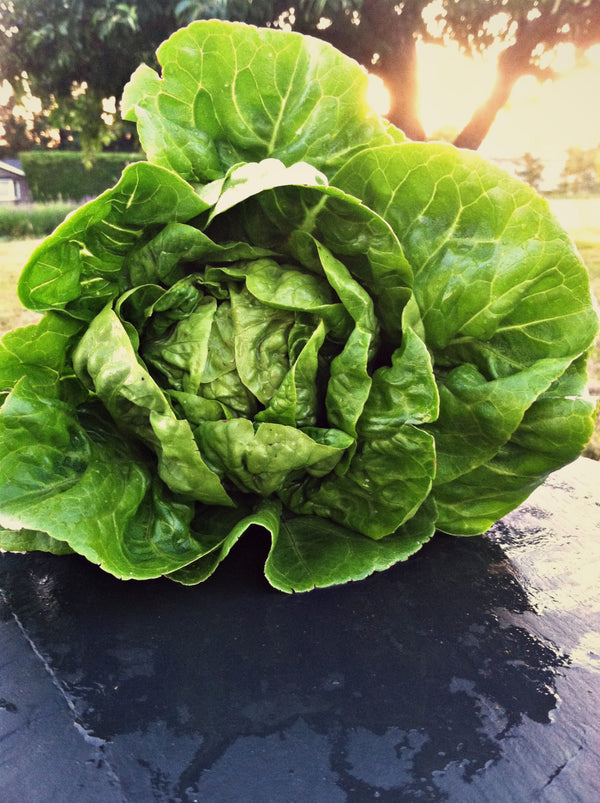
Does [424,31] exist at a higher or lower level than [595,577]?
higher

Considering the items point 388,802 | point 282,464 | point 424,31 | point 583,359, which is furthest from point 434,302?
point 424,31

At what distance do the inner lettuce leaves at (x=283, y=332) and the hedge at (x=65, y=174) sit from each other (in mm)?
17267

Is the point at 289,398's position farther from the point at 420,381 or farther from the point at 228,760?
the point at 228,760

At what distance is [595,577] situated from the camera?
1430 mm

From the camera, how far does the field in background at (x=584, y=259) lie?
419cm

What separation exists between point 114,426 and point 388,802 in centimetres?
94

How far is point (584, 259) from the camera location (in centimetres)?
619

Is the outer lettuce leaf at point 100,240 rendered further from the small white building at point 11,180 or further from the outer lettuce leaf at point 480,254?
the small white building at point 11,180

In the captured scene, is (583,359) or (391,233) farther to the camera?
(583,359)

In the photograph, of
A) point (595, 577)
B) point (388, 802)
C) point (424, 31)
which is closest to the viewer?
point (388, 802)

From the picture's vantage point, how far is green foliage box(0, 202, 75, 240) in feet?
43.0

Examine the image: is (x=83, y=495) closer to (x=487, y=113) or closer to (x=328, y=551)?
(x=328, y=551)

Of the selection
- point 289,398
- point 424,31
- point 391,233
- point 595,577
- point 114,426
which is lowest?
point 595,577

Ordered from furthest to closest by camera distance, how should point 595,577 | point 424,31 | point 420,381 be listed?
point 424,31 → point 595,577 → point 420,381
